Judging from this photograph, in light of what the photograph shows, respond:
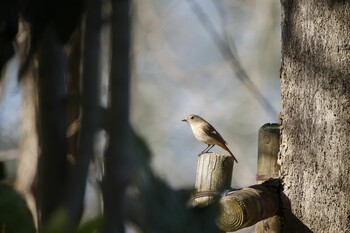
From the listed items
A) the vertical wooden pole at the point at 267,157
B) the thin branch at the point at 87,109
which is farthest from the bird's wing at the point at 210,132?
the thin branch at the point at 87,109

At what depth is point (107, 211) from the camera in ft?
2.11

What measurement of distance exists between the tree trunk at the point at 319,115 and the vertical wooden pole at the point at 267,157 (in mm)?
164

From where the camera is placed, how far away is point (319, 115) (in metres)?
2.29

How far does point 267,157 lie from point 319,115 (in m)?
0.33

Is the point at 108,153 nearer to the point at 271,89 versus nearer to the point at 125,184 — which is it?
the point at 125,184

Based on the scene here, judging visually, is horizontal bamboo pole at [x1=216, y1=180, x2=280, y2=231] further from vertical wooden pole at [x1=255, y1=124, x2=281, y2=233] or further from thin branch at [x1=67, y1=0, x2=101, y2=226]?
thin branch at [x1=67, y1=0, x2=101, y2=226]

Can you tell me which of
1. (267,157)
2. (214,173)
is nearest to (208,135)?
(267,157)

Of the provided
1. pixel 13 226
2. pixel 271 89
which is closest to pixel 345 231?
pixel 13 226

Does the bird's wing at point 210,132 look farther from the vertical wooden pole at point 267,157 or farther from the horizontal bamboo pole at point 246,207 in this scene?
the horizontal bamboo pole at point 246,207

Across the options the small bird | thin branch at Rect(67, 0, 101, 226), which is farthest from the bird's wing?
thin branch at Rect(67, 0, 101, 226)

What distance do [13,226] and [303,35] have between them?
5.95 feet

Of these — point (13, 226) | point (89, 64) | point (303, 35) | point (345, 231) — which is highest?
point (303, 35)

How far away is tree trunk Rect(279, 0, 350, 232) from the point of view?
2262mm

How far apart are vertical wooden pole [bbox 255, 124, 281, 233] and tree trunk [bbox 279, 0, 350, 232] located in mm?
164
